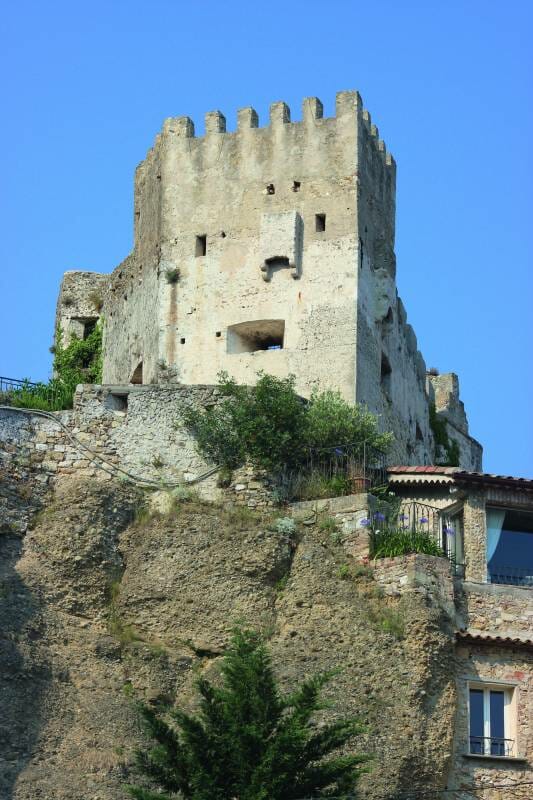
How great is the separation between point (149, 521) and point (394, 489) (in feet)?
15.6

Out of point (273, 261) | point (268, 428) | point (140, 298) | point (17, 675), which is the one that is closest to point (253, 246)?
point (273, 261)

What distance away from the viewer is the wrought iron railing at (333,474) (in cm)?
3284

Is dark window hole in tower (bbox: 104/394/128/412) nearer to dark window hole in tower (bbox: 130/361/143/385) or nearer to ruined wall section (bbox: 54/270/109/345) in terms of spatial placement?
dark window hole in tower (bbox: 130/361/143/385)

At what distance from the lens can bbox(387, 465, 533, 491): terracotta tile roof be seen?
3161 centimetres

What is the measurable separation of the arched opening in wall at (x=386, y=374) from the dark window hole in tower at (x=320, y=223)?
10.5ft

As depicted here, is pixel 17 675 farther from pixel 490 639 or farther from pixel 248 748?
pixel 490 639

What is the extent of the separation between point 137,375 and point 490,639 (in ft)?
43.7

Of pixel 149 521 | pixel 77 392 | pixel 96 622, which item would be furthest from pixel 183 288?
pixel 96 622

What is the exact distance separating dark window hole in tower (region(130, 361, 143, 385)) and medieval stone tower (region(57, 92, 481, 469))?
0.11 ft

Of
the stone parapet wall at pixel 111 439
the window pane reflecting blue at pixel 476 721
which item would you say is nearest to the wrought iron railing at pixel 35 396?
the stone parapet wall at pixel 111 439

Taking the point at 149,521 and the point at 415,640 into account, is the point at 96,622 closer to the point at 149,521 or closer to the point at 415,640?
the point at 149,521

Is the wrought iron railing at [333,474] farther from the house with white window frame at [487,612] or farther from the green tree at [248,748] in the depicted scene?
the green tree at [248,748]

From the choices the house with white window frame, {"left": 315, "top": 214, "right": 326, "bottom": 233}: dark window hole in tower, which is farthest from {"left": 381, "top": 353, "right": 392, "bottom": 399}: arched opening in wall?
the house with white window frame

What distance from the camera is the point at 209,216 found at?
39312 mm
